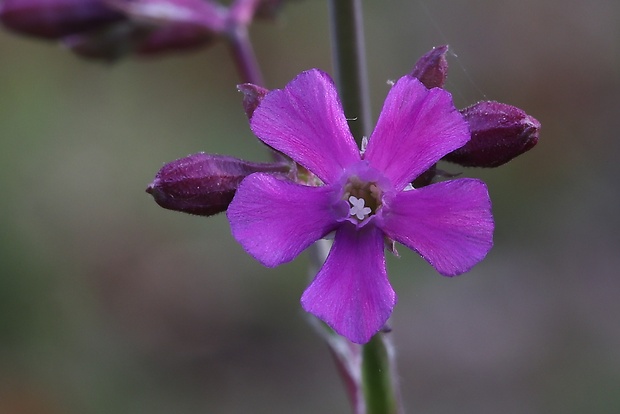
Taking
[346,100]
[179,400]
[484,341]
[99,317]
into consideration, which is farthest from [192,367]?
[346,100]

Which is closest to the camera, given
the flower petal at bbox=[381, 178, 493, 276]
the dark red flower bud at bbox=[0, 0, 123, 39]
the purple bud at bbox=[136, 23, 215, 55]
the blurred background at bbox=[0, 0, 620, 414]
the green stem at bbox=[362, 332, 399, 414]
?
the flower petal at bbox=[381, 178, 493, 276]

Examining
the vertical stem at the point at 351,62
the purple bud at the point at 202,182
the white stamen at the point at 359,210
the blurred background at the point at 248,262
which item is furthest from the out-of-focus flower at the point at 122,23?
the blurred background at the point at 248,262

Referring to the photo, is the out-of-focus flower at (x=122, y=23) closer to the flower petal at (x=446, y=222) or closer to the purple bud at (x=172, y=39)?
the purple bud at (x=172, y=39)

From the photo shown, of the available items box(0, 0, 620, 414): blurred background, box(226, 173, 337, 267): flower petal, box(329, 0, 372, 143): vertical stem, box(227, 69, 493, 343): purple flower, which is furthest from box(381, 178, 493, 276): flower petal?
box(0, 0, 620, 414): blurred background

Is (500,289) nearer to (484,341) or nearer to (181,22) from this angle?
(484,341)

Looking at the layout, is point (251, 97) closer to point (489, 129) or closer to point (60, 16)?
point (489, 129)

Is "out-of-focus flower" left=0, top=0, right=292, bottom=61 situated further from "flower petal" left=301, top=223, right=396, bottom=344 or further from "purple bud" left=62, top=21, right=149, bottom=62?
"flower petal" left=301, top=223, right=396, bottom=344

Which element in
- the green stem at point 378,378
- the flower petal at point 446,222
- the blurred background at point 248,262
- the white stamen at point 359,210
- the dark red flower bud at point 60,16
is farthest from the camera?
the blurred background at point 248,262
